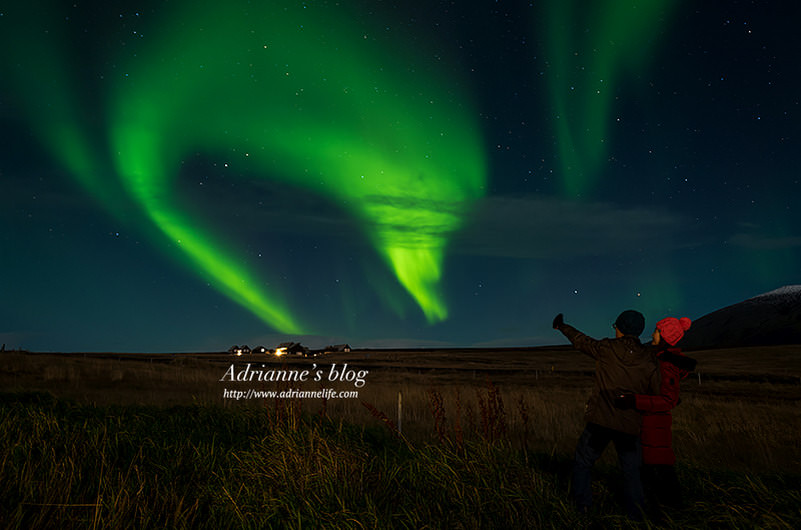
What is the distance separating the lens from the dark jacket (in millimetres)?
4785

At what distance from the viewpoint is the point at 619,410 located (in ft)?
15.8

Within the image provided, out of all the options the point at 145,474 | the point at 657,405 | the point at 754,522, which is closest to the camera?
the point at 754,522

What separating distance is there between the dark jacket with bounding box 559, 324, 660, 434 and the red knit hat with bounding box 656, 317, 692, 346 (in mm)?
193

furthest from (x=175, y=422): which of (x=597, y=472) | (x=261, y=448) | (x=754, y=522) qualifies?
(x=754, y=522)

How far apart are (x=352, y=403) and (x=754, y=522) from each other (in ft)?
45.3

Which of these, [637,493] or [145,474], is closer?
[637,493]

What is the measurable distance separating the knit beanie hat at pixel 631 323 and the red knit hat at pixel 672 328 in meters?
0.16

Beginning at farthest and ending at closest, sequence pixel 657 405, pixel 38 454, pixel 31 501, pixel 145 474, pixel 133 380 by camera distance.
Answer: pixel 133 380 < pixel 38 454 < pixel 145 474 < pixel 31 501 < pixel 657 405

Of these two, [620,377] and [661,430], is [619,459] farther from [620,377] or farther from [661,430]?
[620,377]

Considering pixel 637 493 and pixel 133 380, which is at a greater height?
pixel 133 380

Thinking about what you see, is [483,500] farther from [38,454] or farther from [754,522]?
[38,454]

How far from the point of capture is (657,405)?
4.65 meters

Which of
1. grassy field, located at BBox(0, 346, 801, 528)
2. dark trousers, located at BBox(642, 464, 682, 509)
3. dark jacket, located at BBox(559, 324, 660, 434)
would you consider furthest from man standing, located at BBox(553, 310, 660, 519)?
grassy field, located at BBox(0, 346, 801, 528)

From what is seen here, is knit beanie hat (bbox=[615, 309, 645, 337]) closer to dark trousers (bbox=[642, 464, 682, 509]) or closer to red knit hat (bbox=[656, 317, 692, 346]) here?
red knit hat (bbox=[656, 317, 692, 346])
